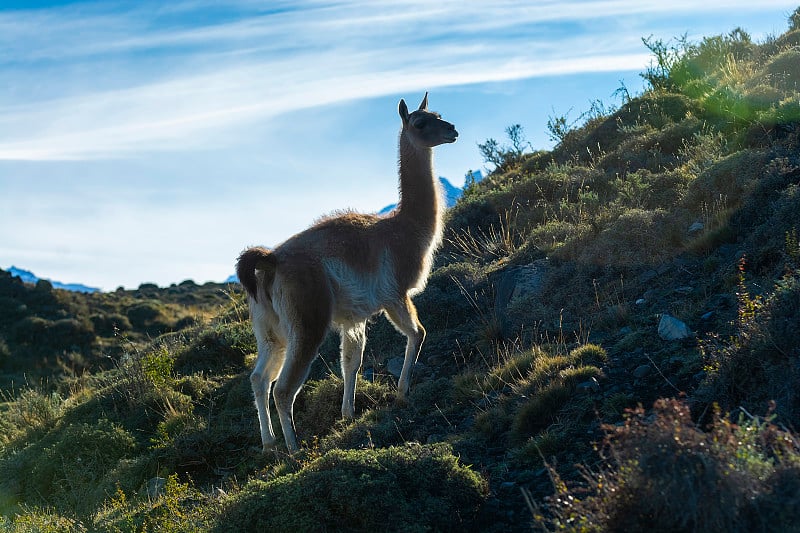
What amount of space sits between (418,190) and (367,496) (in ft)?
14.5

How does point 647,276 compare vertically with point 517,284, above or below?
below

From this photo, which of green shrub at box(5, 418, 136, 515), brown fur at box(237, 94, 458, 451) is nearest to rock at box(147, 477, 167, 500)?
green shrub at box(5, 418, 136, 515)

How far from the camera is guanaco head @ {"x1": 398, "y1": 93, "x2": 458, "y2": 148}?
8.98m

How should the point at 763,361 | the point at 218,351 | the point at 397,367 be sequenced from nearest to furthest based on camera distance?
the point at 763,361 → the point at 397,367 → the point at 218,351

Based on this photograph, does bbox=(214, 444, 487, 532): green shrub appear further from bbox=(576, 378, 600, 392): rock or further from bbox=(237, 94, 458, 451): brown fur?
bbox=(237, 94, 458, 451): brown fur

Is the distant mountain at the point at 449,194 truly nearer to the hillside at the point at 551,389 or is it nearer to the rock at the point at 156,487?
the hillside at the point at 551,389

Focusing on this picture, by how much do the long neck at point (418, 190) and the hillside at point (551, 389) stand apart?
4.82 feet

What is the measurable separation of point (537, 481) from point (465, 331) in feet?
13.7

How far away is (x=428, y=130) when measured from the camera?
899cm

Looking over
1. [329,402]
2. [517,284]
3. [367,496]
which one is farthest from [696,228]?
[367,496]

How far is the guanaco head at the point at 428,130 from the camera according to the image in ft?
29.5

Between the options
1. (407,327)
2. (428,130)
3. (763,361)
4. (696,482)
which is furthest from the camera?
(428,130)

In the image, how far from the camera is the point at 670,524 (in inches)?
141

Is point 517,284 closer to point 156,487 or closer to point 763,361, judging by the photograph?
point 763,361
